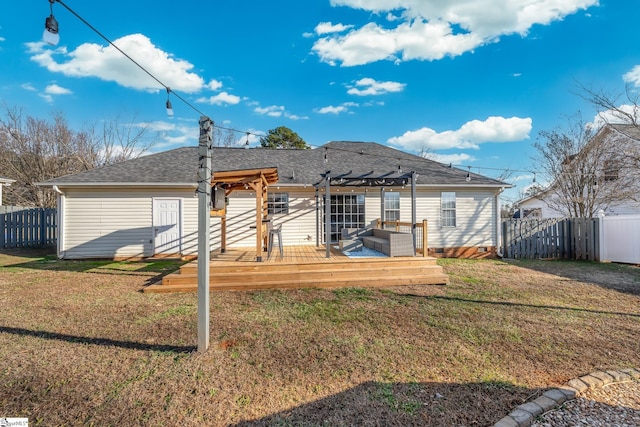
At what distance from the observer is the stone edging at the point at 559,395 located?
211cm

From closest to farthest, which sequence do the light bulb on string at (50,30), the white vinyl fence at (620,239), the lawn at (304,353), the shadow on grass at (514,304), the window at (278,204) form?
the lawn at (304,353)
the light bulb on string at (50,30)
the shadow on grass at (514,304)
the white vinyl fence at (620,239)
the window at (278,204)

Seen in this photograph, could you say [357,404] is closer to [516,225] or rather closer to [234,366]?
[234,366]

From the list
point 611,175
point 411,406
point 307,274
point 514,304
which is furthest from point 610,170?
point 411,406

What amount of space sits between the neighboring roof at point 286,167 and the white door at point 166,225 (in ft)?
2.43

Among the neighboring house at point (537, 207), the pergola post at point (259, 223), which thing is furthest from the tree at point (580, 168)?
the pergola post at point (259, 223)

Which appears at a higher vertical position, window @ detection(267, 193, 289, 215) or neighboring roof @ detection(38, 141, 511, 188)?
neighboring roof @ detection(38, 141, 511, 188)

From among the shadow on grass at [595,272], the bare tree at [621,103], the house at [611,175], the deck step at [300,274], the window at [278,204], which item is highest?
the bare tree at [621,103]

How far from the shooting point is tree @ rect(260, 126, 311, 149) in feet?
77.4

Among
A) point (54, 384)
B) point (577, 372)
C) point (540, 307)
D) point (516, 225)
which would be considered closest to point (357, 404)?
point (577, 372)

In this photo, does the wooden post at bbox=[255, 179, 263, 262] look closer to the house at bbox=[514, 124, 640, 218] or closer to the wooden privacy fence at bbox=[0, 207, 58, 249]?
the wooden privacy fence at bbox=[0, 207, 58, 249]

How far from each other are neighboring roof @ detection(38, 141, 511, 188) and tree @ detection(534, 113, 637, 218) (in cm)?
Answer: 514

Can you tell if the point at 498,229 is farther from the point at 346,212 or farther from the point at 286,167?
the point at 286,167

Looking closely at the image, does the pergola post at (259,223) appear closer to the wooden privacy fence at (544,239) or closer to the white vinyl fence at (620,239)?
the wooden privacy fence at (544,239)

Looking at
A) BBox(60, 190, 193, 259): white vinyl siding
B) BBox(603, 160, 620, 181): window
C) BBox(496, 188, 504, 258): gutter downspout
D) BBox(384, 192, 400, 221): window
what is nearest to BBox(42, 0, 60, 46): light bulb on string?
BBox(60, 190, 193, 259): white vinyl siding
